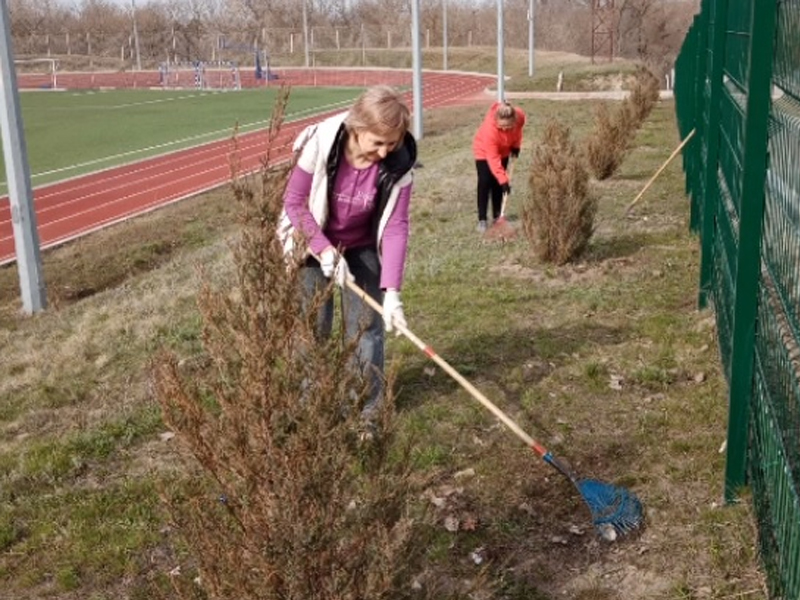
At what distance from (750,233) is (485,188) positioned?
653 centimetres

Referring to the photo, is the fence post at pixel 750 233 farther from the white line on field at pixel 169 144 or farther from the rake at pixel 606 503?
the white line on field at pixel 169 144

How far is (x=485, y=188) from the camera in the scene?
33.5 ft

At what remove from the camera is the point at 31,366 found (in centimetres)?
705

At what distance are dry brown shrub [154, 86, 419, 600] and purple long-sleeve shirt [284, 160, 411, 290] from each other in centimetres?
150

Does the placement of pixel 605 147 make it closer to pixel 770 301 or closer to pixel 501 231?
pixel 501 231

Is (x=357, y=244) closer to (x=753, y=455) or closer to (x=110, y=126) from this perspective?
(x=753, y=455)

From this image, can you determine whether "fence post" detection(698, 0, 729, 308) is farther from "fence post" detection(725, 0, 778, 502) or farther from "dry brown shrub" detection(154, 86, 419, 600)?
"dry brown shrub" detection(154, 86, 419, 600)

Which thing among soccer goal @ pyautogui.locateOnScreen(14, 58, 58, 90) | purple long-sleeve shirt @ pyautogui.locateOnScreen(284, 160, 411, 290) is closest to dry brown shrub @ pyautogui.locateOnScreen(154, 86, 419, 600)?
purple long-sleeve shirt @ pyautogui.locateOnScreen(284, 160, 411, 290)

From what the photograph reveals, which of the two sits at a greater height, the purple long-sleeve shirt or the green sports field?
the purple long-sleeve shirt

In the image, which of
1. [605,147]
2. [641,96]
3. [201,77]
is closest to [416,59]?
[641,96]

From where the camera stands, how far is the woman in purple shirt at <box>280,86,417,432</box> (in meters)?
3.98

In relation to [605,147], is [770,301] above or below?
above

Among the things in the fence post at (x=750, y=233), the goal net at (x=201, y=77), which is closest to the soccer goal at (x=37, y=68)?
the goal net at (x=201, y=77)

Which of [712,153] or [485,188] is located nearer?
[712,153]
